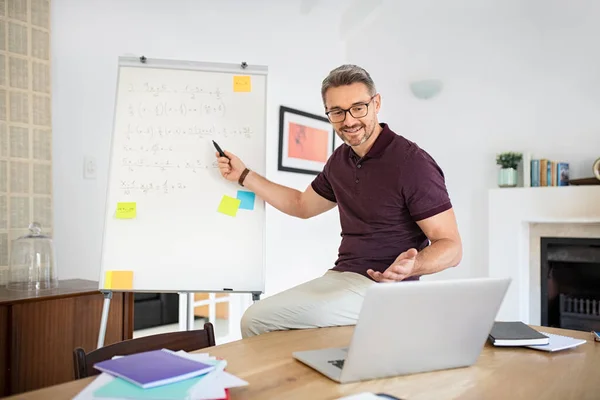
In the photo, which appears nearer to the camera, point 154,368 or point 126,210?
point 154,368

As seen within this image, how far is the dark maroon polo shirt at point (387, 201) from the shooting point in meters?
1.75

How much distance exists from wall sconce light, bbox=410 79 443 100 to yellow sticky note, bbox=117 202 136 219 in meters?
2.44

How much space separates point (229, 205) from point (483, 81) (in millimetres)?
2316

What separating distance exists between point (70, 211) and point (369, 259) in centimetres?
141

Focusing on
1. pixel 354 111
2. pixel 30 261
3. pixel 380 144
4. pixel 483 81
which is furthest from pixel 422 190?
pixel 483 81

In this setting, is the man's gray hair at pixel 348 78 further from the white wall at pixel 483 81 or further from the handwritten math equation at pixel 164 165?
the white wall at pixel 483 81

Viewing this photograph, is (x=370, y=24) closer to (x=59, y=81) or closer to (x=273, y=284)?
(x=273, y=284)

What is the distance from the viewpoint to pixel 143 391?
2.80ft

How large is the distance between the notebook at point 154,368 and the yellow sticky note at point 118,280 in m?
1.04

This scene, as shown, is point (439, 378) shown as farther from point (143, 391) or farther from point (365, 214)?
point (365, 214)

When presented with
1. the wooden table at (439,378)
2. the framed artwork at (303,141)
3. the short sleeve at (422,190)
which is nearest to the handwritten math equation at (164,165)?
the short sleeve at (422,190)

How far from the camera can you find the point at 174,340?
1321 millimetres

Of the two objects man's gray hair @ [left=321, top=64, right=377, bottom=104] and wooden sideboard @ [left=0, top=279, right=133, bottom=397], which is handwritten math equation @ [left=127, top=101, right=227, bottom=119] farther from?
wooden sideboard @ [left=0, top=279, right=133, bottom=397]

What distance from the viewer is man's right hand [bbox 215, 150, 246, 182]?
208 centimetres
